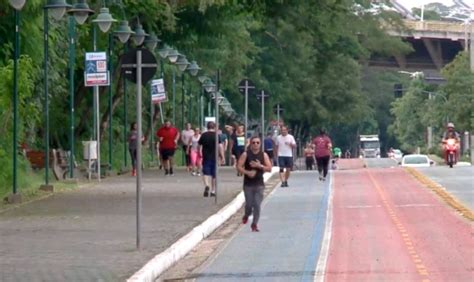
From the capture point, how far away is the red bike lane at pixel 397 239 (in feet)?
56.4

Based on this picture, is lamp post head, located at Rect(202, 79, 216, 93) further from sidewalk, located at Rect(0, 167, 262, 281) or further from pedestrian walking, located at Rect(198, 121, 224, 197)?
pedestrian walking, located at Rect(198, 121, 224, 197)

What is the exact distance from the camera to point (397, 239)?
2200cm

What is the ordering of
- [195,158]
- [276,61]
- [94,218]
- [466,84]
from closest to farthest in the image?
1. [94,218]
2. [195,158]
3. [276,61]
4. [466,84]

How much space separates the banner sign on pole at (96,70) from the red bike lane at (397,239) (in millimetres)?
7160

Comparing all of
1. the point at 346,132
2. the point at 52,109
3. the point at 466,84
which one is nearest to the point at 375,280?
the point at 52,109

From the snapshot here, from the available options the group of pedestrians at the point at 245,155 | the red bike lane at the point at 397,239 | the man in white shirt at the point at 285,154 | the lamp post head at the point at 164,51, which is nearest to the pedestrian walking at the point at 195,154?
the group of pedestrians at the point at 245,155

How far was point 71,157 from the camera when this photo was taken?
3803cm

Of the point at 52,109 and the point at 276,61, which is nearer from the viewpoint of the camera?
the point at 52,109

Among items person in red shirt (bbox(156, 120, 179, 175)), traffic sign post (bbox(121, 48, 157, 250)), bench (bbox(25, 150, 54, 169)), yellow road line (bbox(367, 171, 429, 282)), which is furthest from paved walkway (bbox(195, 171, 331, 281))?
bench (bbox(25, 150, 54, 169))

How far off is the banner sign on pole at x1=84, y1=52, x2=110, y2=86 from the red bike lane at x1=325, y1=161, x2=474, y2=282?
23.5 feet

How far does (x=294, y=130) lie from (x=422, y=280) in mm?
79230

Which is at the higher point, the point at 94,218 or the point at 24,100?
the point at 24,100

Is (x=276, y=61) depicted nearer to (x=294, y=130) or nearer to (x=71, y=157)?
(x=294, y=130)

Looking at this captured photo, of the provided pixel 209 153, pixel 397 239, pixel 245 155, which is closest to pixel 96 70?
pixel 209 153
